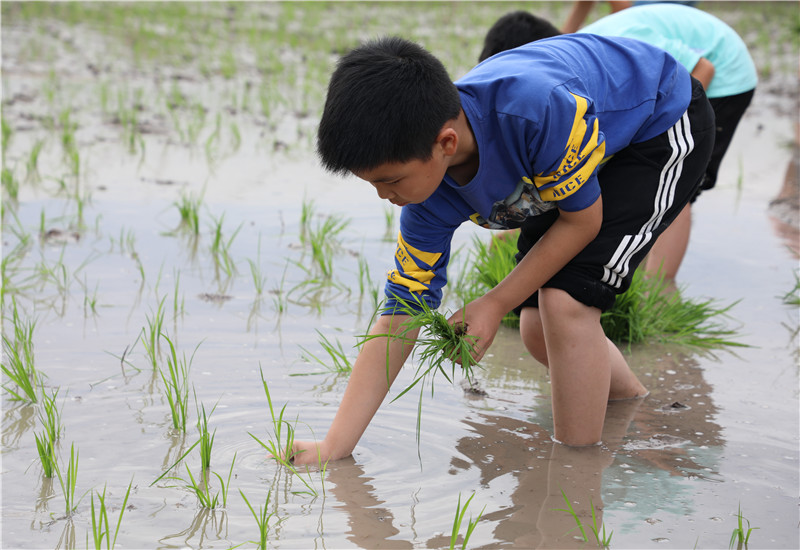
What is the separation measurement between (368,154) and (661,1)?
2536mm

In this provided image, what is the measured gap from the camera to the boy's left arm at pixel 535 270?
1993 mm

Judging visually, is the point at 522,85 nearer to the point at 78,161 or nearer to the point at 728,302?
the point at 728,302

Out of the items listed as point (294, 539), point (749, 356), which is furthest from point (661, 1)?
point (294, 539)

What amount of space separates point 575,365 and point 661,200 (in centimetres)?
45

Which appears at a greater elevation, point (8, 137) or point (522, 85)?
point (522, 85)

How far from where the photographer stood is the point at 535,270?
2020 millimetres

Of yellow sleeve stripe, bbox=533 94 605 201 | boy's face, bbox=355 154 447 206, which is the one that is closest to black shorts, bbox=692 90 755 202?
yellow sleeve stripe, bbox=533 94 605 201

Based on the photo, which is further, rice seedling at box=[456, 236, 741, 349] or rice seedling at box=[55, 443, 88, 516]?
rice seedling at box=[456, 236, 741, 349]

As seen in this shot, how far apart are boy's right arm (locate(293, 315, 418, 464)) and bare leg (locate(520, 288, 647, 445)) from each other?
1.12 feet

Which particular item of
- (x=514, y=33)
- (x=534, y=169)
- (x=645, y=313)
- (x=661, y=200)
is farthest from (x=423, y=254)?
(x=514, y=33)

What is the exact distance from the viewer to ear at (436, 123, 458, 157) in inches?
70.2

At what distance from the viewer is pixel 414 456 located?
7.32 feet

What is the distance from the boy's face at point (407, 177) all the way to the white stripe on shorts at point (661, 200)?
0.54m

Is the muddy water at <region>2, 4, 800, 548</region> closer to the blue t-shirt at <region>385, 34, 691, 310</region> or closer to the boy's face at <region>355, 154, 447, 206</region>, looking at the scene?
the blue t-shirt at <region>385, 34, 691, 310</region>
